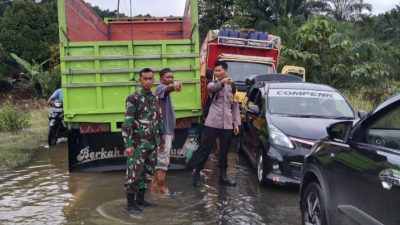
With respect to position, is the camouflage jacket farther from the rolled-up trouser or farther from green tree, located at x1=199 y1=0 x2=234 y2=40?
green tree, located at x1=199 y1=0 x2=234 y2=40

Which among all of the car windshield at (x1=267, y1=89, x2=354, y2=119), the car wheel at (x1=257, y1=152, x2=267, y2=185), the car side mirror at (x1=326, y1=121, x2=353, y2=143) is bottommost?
the car wheel at (x1=257, y1=152, x2=267, y2=185)

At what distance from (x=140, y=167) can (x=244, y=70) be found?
7.58m

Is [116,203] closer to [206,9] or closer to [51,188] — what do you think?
[51,188]

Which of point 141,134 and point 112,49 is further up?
point 112,49

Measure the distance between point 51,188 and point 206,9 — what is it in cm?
3002

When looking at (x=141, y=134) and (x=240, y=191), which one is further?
(x=240, y=191)

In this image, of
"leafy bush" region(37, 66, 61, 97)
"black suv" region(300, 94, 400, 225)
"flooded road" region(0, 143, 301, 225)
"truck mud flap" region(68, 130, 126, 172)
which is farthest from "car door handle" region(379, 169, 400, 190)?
"leafy bush" region(37, 66, 61, 97)

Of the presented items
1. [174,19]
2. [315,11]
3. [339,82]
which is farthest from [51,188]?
[315,11]

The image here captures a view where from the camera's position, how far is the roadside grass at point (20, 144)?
30.7ft

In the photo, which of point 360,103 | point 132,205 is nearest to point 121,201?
point 132,205

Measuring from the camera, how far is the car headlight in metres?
6.82

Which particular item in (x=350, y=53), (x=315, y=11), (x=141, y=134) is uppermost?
(x=315, y=11)

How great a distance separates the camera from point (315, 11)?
37.1 metres

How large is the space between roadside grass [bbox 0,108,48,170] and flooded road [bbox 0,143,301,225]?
0.89 m
